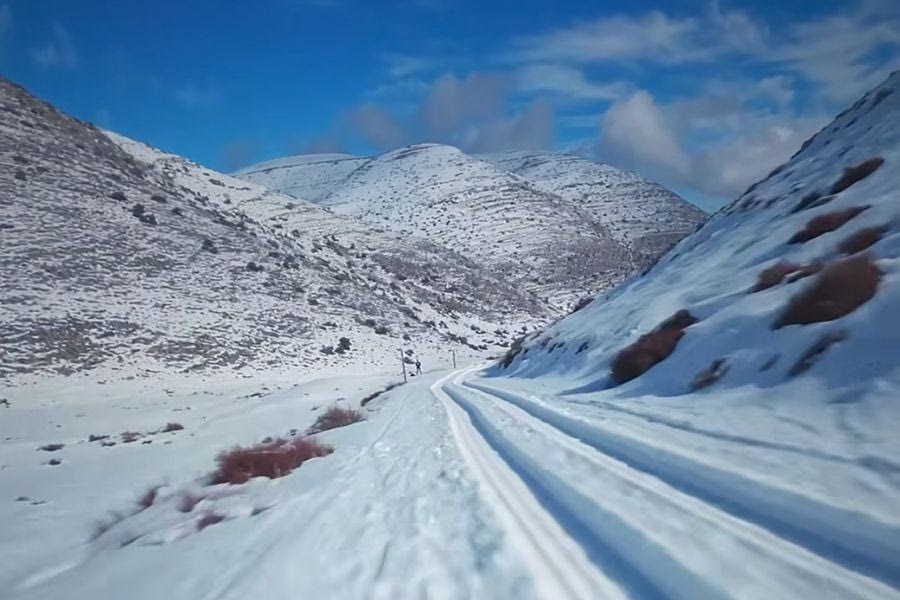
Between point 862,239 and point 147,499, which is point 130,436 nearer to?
point 147,499

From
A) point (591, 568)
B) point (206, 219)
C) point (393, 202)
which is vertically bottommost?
point (591, 568)

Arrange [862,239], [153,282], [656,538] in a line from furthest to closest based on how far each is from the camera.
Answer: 1. [153,282]
2. [862,239]
3. [656,538]

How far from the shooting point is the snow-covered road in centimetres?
349

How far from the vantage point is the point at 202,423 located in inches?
781

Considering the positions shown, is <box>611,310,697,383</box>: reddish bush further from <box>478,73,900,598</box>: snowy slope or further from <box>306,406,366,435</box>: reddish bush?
<box>306,406,366,435</box>: reddish bush

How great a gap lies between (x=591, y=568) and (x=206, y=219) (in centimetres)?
4945

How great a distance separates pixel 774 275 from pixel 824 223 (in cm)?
347

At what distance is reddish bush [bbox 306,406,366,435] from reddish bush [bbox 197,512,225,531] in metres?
10.3

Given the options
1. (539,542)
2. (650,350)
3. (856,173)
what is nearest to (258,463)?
(539,542)

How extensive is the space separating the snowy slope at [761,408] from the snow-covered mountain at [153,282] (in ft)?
68.3

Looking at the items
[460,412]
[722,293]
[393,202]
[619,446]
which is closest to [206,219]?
[460,412]

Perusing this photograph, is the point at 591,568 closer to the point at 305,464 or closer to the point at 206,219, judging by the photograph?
the point at 305,464

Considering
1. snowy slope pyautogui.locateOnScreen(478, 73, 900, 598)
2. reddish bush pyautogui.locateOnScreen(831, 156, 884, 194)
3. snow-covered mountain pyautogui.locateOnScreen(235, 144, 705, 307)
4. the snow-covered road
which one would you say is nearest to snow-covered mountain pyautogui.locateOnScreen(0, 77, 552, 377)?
snowy slope pyautogui.locateOnScreen(478, 73, 900, 598)

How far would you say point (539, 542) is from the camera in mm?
4688
